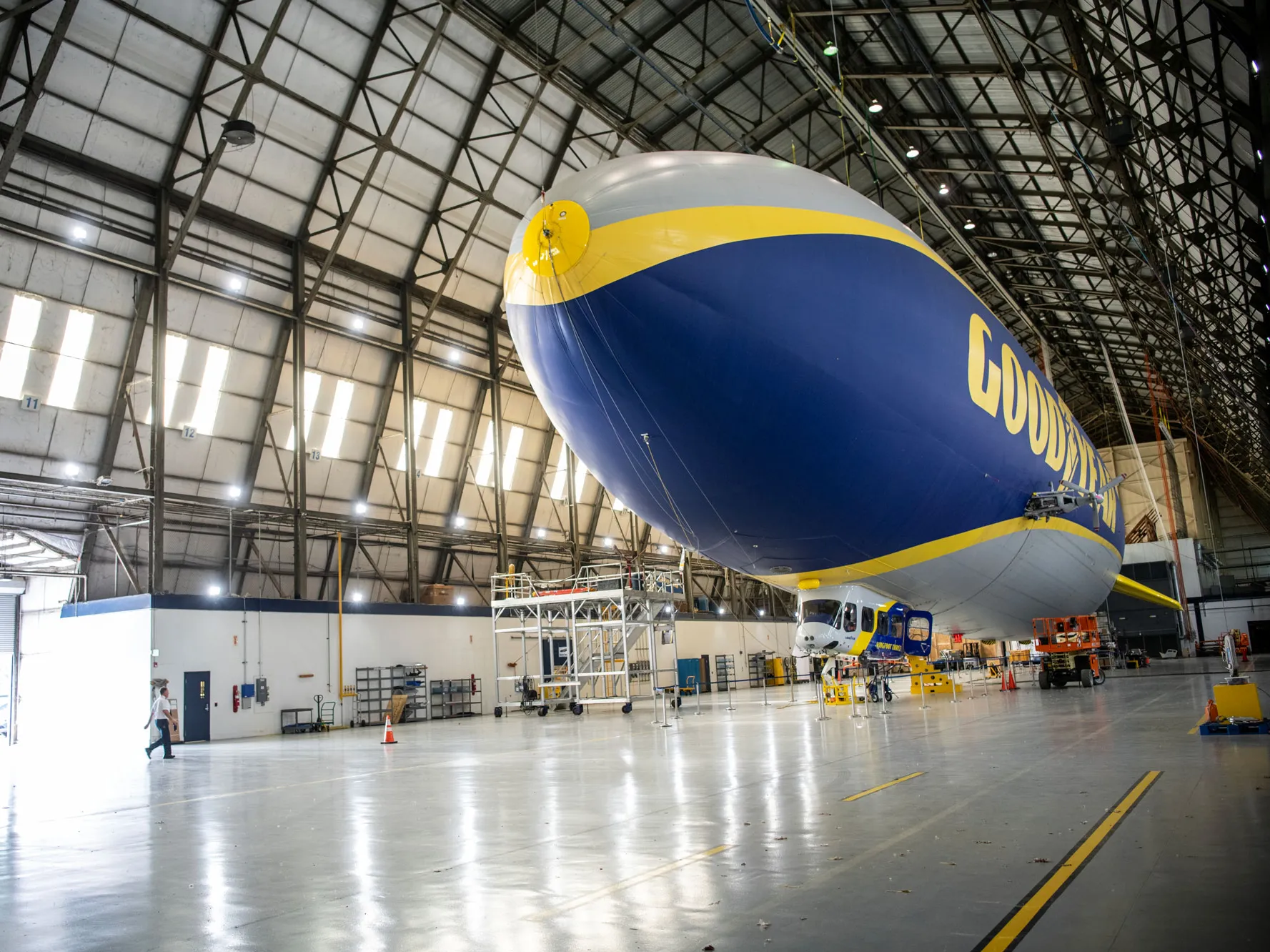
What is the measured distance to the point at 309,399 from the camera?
3109cm

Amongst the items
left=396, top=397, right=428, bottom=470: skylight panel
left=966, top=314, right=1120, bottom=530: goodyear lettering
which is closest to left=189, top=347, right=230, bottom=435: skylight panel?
left=396, top=397, right=428, bottom=470: skylight panel

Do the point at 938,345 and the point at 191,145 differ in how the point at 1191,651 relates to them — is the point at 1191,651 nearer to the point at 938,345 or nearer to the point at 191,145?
the point at 938,345

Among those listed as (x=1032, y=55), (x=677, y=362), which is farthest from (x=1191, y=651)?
(x=677, y=362)

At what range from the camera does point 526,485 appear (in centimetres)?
3956

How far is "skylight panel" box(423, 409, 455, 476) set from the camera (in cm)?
3533

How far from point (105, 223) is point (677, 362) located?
911 inches

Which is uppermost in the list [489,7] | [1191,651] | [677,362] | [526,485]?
[489,7]

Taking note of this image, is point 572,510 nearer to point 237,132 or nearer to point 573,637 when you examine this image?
point 573,637

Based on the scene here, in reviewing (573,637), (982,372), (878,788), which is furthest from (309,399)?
(878,788)

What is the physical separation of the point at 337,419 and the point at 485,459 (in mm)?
6830

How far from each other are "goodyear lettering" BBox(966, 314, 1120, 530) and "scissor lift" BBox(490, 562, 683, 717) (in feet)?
→ 41.4

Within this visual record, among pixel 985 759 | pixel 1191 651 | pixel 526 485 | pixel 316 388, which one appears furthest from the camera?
pixel 1191 651

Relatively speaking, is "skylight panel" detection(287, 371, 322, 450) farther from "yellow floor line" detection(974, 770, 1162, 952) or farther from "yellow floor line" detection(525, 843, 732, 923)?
"yellow floor line" detection(974, 770, 1162, 952)

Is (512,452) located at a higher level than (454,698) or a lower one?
higher
